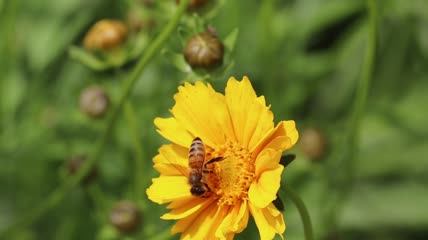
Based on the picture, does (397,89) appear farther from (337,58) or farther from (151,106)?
(151,106)

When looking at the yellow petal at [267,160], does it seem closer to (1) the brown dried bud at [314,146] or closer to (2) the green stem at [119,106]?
(2) the green stem at [119,106]

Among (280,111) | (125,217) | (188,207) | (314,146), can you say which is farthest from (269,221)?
(280,111)

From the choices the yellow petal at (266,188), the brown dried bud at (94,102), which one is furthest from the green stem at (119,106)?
the yellow petal at (266,188)

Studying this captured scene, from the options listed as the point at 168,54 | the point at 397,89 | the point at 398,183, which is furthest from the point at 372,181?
the point at 168,54

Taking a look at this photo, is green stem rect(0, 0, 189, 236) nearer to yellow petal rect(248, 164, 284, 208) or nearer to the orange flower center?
the orange flower center

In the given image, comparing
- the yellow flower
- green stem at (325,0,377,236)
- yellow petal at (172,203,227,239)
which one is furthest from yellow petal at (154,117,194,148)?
green stem at (325,0,377,236)
